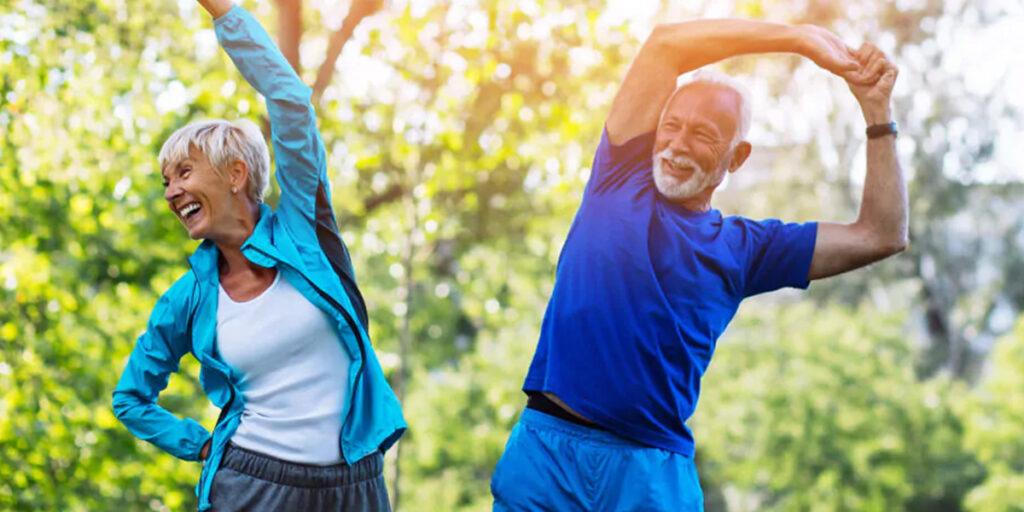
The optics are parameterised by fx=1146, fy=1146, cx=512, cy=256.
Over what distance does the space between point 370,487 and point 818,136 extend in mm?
23431

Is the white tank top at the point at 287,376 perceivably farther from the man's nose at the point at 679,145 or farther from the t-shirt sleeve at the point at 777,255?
the t-shirt sleeve at the point at 777,255

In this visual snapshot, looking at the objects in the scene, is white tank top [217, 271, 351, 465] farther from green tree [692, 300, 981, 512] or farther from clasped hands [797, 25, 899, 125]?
green tree [692, 300, 981, 512]

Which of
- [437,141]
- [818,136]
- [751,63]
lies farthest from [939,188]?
[437,141]

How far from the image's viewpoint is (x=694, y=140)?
2.39m

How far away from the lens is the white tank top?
7.44 ft

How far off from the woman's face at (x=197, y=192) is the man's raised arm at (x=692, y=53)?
82 cm

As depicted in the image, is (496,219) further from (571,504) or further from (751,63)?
(571,504)

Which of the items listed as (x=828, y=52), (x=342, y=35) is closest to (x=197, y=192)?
(x=828, y=52)

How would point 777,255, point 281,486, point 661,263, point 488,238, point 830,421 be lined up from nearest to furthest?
point 281,486, point 661,263, point 777,255, point 488,238, point 830,421

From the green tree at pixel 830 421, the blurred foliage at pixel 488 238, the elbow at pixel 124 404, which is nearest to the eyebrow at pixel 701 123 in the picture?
the elbow at pixel 124 404

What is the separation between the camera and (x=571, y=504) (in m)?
2.29

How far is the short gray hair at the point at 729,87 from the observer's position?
8.00ft

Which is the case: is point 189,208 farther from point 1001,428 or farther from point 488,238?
point 1001,428

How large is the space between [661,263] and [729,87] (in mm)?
420
